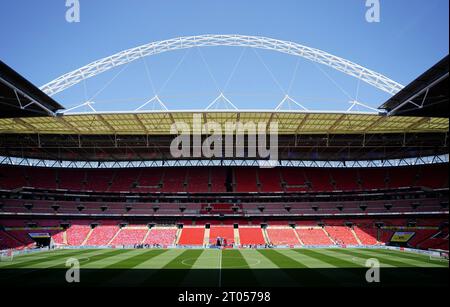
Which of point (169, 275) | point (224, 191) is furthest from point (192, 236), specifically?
point (169, 275)

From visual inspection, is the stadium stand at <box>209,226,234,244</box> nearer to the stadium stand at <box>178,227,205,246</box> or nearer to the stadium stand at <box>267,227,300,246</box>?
the stadium stand at <box>178,227,205,246</box>

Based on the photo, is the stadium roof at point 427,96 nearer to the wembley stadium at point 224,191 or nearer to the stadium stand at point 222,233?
the wembley stadium at point 224,191

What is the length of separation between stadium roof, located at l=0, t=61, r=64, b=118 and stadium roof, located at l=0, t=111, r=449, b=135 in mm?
3728

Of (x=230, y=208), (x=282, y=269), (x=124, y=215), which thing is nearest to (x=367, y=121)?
(x=282, y=269)

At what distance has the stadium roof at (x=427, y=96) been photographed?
20797 millimetres

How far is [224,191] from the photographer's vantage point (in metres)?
56.9

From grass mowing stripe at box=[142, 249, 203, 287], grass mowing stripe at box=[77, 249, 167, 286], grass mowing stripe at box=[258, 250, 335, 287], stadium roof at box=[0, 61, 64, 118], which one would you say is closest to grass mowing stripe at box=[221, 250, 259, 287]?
grass mowing stripe at box=[258, 250, 335, 287]

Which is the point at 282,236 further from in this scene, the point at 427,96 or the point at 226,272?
the point at 427,96

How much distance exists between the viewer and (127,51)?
34.0 metres

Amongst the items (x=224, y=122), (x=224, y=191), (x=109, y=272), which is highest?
(x=224, y=122)

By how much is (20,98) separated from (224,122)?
21288mm

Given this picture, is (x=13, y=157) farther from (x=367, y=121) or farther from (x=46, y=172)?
(x=367, y=121)

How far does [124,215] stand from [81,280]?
3336 centimetres

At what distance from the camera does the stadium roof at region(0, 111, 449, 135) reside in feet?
114
